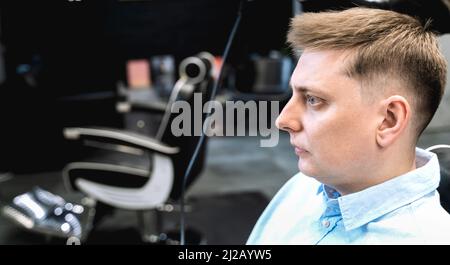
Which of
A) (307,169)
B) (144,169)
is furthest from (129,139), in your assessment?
(307,169)

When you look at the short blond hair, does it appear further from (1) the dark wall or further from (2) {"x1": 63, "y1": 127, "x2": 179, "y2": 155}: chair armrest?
(1) the dark wall

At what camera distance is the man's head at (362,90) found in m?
0.79

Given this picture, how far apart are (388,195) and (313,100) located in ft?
0.74

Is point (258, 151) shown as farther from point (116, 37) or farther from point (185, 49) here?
point (116, 37)

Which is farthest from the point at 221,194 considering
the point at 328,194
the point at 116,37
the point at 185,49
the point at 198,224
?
the point at 328,194

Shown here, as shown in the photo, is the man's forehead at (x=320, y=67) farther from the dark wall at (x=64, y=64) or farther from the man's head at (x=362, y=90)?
the dark wall at (x=64, y=64)

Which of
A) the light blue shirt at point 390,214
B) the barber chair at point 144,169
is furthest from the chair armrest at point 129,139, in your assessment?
the light blue shirt at point 390,214

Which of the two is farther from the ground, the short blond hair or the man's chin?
the short blond hair

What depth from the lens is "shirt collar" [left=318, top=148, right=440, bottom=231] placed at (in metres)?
0.82

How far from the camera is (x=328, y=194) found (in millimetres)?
962

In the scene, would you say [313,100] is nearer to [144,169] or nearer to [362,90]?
[362,90]

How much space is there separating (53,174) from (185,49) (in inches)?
62.4

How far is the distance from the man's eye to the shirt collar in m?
0.19

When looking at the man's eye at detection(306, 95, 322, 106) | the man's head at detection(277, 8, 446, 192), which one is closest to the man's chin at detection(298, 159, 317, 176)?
the man's head at detection(277, 8, 446, 192)
